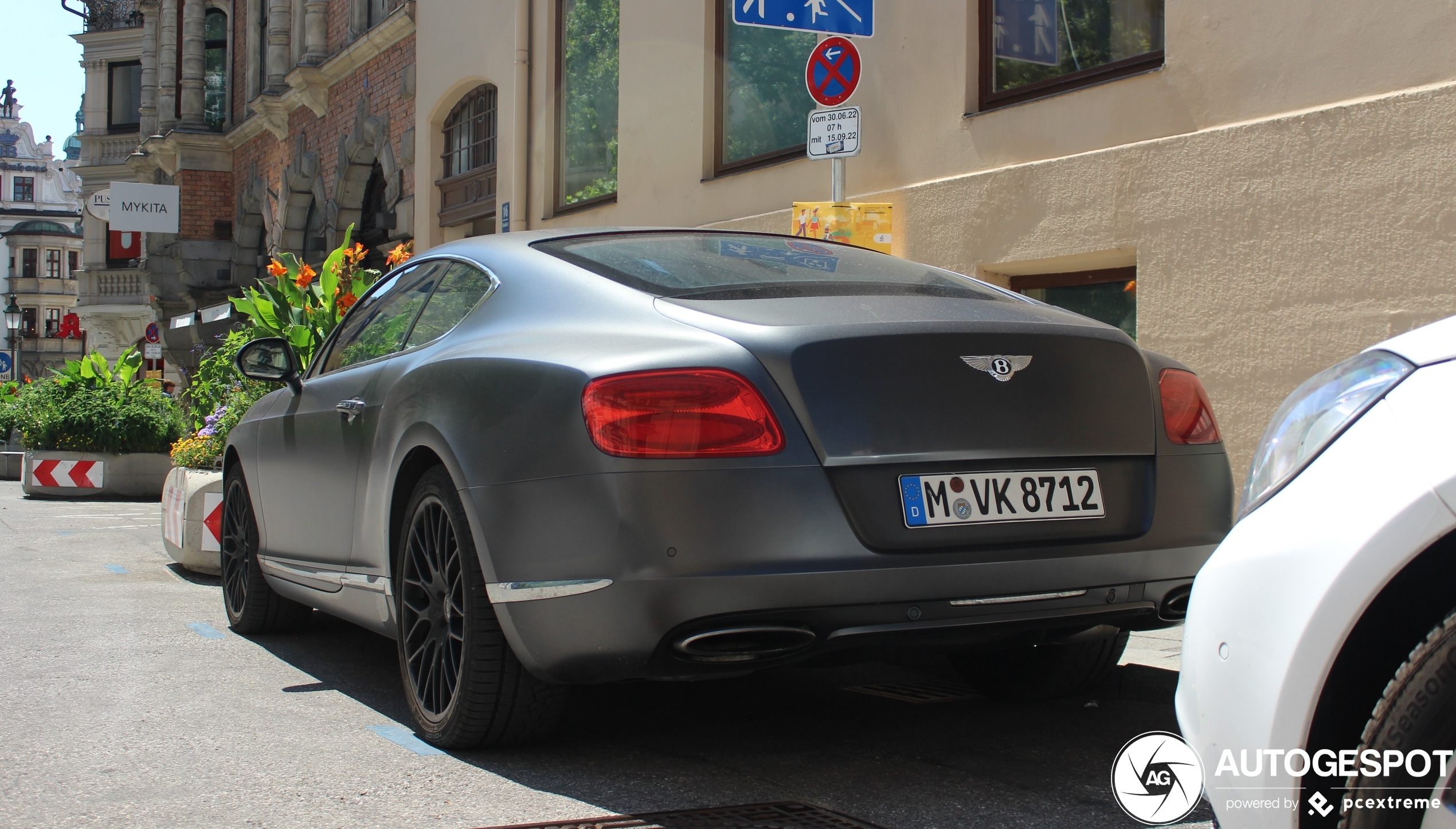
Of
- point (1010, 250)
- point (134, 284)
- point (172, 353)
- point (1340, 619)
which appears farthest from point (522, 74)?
point (134, 284)

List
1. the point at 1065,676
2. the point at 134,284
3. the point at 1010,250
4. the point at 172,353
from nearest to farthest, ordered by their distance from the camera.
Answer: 1. the point at 1065,676
2. the point at 1010,250
3. the point at 172,353
4. the point at 134,284

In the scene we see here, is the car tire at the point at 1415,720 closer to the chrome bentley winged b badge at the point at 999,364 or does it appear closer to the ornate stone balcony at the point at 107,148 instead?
the chrome bentley winged b badge at the point at 999,364

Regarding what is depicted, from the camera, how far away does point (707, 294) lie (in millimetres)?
3434

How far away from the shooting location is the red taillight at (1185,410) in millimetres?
3461

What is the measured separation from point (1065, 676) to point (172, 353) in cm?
2586

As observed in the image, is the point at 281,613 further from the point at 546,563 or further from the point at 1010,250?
the point at 1010,250

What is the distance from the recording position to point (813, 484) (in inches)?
118

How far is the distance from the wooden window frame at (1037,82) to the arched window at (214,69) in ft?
89.3

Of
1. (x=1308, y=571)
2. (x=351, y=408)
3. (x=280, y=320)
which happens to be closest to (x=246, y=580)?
(x=351, y=408)

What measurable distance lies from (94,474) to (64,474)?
322mm

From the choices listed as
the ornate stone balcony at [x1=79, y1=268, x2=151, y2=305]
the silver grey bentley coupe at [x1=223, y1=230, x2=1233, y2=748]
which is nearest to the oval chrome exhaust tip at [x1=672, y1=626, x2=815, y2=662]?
the silver grey bentley coupe at [x1=223, y1=230, x2=1233, y2=748]

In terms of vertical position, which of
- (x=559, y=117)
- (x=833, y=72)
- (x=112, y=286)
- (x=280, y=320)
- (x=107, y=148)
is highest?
(x=107, y=148)

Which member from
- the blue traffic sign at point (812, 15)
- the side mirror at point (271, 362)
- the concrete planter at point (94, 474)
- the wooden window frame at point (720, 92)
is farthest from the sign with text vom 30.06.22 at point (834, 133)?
the concrete planter at point (94, 474)

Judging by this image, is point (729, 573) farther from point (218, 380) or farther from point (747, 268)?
point (218, 380)
